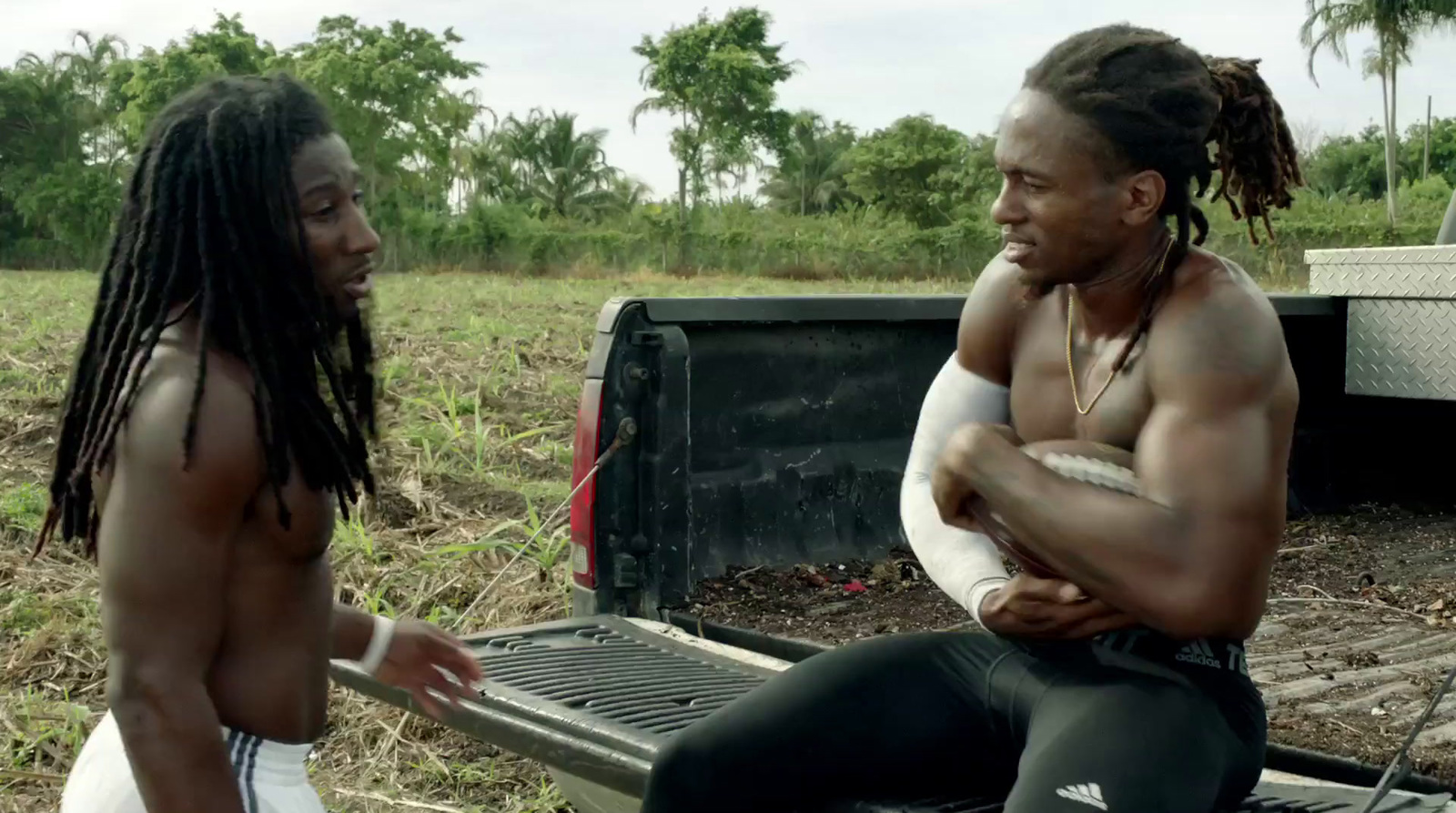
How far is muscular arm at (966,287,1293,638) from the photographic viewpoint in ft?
6.36

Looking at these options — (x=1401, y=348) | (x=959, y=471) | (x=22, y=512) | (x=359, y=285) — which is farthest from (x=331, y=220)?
(x=22, y=512)

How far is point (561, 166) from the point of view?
48500mm

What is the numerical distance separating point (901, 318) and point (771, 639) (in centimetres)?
93

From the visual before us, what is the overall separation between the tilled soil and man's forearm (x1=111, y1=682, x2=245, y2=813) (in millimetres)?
1602

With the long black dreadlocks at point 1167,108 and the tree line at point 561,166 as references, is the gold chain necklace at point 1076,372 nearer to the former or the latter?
the long black dreadlocks at point 1167,108

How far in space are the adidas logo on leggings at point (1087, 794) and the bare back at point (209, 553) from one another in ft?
3.01

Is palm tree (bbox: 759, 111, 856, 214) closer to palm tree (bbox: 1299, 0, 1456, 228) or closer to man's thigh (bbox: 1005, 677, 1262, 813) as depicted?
palm tree (bbox: 1299, 0, 1456, 228)

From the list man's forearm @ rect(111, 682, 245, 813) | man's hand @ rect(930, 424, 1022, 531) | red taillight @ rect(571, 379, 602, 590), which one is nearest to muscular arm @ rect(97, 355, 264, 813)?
man's forearm @ rect(111, 682, 245, 813)

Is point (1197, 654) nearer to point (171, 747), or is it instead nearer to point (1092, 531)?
point (1092, 531)

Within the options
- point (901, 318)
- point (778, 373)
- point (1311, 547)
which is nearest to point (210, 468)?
Result: point (778, 373)

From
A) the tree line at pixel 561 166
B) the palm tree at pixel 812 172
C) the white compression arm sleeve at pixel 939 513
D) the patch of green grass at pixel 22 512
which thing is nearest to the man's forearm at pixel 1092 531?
the white compression arm sleeve at pixel 939 513

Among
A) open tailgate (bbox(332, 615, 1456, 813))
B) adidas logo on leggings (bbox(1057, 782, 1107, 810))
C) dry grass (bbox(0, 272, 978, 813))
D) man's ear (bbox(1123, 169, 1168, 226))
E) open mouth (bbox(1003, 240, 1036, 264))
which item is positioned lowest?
dry grass (bbox(0, 272, 978, 813))

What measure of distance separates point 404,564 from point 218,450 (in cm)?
382

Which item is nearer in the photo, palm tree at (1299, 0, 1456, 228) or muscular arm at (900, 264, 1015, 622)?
muscular arm at (900, 264, 1015, 622)
